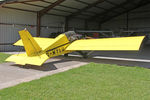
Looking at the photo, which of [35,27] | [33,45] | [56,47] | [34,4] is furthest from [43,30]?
[33,45]

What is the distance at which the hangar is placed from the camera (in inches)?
725

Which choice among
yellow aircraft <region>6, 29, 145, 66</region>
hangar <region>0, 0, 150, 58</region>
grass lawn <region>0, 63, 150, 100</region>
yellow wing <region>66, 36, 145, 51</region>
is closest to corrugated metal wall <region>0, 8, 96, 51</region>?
hangar <region>0, 0, 150, 58</region>

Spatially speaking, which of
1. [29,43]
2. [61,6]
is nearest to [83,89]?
[29,43]

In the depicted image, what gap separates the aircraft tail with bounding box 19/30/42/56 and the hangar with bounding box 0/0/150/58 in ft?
29.5

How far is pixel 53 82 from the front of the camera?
6.03 m

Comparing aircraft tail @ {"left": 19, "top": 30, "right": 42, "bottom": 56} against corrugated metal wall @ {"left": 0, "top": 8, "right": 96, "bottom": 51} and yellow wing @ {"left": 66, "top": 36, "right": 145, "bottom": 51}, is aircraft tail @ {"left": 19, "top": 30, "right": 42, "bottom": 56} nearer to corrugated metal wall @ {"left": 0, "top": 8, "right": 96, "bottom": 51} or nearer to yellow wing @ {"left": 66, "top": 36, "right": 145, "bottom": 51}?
yellow wing @ {"left": 66, "top": 36, "right": 145, "bottom": 51}

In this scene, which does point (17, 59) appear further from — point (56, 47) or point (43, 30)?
point (43, 30)

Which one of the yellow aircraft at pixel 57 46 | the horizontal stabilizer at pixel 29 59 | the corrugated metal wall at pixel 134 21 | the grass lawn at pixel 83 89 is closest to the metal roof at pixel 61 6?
the corrugated metal wall at pixel 134 21

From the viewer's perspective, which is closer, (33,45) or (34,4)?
(33,45)

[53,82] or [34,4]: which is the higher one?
[34,4]

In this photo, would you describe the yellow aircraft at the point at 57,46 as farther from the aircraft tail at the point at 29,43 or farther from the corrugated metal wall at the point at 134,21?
the corrugated metal wall at the point at 134,21

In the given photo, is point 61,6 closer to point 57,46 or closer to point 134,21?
point 57,46

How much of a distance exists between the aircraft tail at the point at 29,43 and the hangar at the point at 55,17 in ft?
29.5

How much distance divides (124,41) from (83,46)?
279cm
